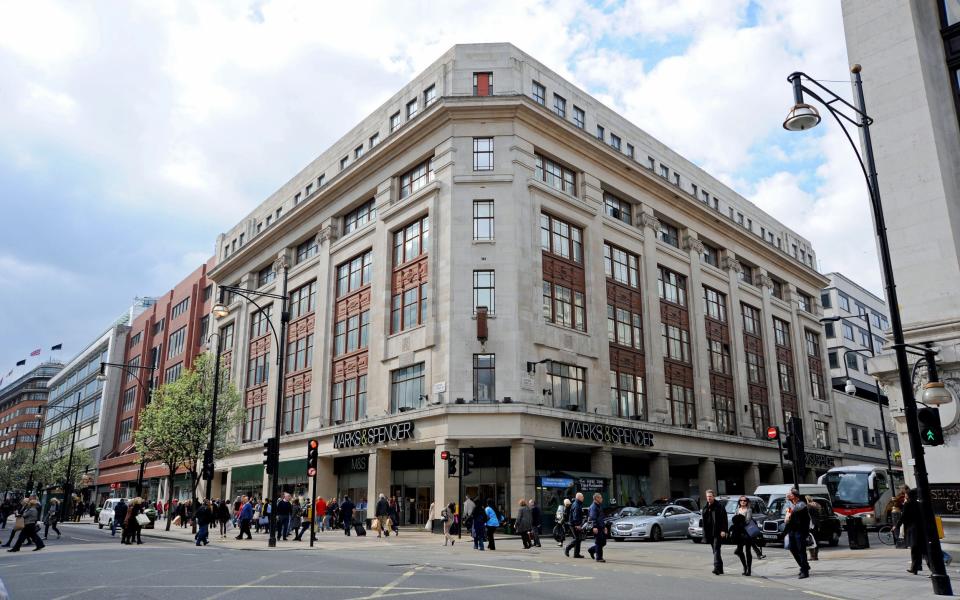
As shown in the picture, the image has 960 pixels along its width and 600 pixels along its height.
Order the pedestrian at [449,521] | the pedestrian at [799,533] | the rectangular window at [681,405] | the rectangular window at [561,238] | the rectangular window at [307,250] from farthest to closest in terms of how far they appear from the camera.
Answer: the rectangular window at [307,250] < the rectangular window at [681,405] < the rectangular window at [561,238] < the pedestrian at [449,521] < the pedestrian at [799,533]

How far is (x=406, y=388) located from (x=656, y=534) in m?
16.0

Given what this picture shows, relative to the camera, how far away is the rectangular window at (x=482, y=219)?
38.0 metres

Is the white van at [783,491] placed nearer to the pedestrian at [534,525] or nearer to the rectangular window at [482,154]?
the pedestrian at [534,525]

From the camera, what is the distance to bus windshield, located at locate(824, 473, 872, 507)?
34000mm

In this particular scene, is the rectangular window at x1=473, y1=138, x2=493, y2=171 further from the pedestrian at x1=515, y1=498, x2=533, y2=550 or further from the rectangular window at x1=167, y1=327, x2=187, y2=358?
the rectangular window at x1=167, y1=327, x2=187, y2=358

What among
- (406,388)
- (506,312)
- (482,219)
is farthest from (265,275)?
(506,312)

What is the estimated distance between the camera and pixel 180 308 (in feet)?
254

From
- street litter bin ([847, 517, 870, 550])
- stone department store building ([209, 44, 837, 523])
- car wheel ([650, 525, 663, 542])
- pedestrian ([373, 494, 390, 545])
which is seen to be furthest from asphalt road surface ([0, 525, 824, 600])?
stone department store building ([209, 44, 837, 523])

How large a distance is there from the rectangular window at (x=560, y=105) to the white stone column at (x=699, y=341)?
1440cm

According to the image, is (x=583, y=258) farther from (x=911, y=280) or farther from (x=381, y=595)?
(x=381, y=595)

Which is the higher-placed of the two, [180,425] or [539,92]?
[539,92]

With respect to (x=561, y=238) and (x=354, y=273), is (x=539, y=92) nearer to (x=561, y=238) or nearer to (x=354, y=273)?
(x=561, y=238)

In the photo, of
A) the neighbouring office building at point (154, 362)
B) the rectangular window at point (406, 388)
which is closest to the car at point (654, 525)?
the rectangular window at point (406, 388)

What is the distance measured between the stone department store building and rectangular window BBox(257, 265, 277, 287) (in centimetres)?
33
